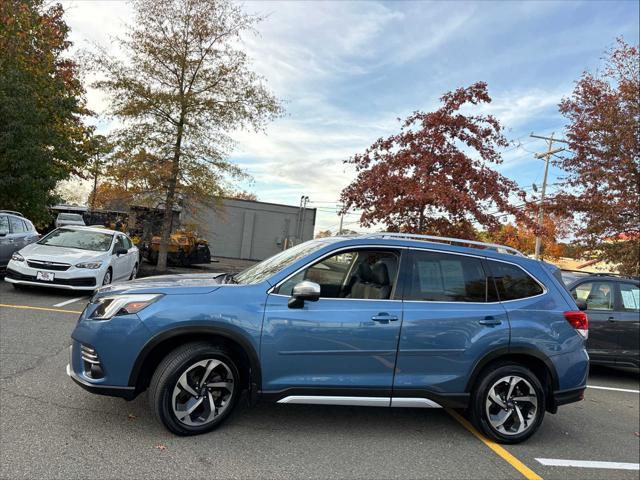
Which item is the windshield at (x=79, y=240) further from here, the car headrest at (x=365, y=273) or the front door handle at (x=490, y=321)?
the front door handle at (x=490, y=321)

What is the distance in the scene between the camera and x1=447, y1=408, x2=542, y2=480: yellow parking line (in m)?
3.64

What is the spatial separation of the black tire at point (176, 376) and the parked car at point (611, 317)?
5611 mm

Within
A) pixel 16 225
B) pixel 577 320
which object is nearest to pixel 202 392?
pixel 577 320

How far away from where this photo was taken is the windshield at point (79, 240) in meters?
9.97

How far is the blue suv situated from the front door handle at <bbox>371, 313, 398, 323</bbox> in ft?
0.06

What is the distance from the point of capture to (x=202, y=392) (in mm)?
3619

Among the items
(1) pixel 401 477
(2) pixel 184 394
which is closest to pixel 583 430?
(1) pixel 401 477

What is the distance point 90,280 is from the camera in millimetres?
9156

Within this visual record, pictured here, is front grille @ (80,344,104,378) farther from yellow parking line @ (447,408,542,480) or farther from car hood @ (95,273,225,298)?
yellow parking line @ (447,408,542,480)

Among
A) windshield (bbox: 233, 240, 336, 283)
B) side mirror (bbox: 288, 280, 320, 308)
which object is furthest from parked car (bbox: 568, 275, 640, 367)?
side mirror (bbox: 288, 280, 320, 308)

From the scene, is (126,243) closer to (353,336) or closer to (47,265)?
(47,265)

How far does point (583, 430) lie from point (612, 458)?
0.64 metres

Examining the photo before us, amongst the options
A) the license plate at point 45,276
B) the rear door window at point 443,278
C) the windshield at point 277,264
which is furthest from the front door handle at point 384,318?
the license plate at point 45,276

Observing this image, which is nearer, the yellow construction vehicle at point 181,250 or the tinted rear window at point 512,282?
the tinted rear window at point 512,282
